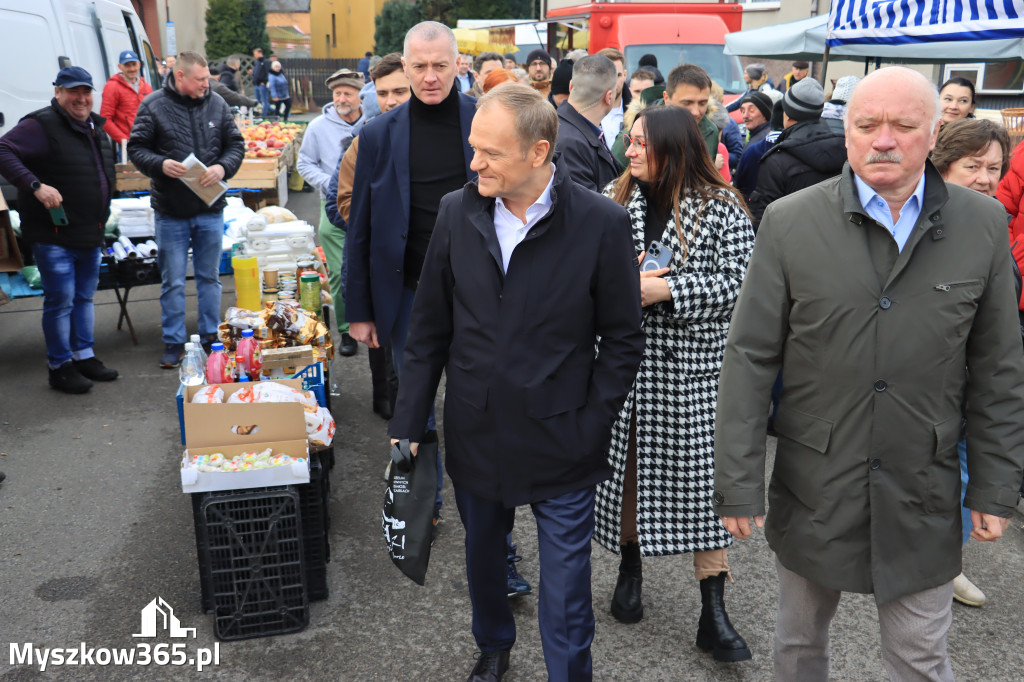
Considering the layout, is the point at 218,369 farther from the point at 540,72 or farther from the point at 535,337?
the point at 540,72

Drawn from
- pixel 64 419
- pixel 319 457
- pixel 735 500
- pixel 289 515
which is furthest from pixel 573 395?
pixel 64 419

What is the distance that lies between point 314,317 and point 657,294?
2235 millimetres

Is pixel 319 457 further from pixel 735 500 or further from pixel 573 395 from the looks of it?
pixel 735 500

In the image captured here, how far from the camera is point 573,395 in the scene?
9.02ft

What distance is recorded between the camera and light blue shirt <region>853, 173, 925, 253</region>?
2.35m

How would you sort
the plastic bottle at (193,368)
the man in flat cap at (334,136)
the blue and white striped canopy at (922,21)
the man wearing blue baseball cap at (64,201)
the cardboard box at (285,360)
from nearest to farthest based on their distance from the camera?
the plastic bottle at (193,368), the cardboard box at (285,360), the man wearing blue baseball cap at (64,201), the blue and white striped canopy at (922,21), the man in flat cap at (334,136)

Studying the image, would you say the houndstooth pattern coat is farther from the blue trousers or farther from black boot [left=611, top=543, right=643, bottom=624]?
the blue trousers

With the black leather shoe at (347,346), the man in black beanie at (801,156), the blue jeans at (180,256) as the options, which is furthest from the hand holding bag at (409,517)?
the blue jeans at (180,256)

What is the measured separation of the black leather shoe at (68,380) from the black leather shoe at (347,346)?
1.83 metres

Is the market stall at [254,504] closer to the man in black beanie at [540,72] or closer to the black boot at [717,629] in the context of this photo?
the black boot at [717,629]

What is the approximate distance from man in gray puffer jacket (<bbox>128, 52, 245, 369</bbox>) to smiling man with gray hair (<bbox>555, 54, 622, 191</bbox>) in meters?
3.19

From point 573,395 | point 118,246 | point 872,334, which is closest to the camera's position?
point 872,334

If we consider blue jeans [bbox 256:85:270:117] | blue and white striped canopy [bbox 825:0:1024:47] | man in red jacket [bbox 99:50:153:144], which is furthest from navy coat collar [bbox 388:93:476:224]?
blue jeans [bbox 256:85:270:117]

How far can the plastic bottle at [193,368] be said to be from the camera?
405 centimetres
